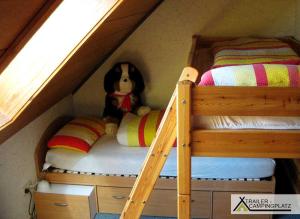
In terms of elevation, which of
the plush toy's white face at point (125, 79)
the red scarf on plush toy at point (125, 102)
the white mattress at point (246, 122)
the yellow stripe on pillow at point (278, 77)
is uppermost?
the plush toy's white face at point (125, 79)

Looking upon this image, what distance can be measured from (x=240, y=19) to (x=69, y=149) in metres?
1.53

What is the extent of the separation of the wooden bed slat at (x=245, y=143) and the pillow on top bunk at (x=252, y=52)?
58cm

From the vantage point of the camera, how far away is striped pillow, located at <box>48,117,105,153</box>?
216cm

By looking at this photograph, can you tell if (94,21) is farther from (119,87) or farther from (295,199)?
(295,199)

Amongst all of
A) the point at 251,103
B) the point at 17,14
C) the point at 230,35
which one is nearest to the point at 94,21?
the point at 17,14

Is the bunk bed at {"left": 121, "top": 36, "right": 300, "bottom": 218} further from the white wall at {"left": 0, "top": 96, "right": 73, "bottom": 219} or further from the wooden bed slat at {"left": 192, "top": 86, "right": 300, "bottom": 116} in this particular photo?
the white wall at {"left": 0, "top": 96, "right": 73, "bottom": 219}

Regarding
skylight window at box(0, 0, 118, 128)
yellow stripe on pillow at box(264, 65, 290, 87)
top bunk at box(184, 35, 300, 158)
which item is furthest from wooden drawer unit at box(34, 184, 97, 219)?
yellow stripe on pillow at box(264, 65, 290, 87)

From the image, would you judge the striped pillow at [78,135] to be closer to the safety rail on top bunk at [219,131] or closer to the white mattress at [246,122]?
the safety rail on top bunk at [219,131]

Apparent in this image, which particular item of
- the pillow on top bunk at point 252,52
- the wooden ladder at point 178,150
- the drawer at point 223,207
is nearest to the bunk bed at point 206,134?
the wooden ladder at point 178,150

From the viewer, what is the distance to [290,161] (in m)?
2.33

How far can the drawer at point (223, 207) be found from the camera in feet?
6.67

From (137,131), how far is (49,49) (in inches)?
43.0

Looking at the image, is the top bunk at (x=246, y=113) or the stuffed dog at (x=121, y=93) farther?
the stuffed dog at (x=121, y=93)

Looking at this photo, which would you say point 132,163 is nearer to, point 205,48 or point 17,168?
point 17,168
